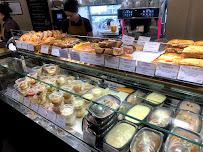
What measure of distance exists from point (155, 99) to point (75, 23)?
291cm

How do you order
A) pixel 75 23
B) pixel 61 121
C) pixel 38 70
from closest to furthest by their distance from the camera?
pixel 61 121, pixel 38 70, pixel 75 23

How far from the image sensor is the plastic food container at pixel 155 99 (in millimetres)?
1611

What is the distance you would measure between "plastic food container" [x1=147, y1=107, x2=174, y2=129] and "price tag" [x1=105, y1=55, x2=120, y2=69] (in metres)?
0.62

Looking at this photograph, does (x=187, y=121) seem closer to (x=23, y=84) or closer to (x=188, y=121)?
(x=188, y=121)

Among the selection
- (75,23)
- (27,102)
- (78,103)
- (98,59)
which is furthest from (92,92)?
(75,23)

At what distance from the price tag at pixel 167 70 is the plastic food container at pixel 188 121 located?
476mm

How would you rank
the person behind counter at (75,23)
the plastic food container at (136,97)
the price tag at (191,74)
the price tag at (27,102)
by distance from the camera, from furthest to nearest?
1. the person behind counter at (75,23)
2. the price tag at (27,102)
3. the plastic food container at (136,97)
4. the price tag at (191,74)

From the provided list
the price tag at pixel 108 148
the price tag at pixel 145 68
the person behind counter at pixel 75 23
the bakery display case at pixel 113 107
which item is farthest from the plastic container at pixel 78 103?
the person behind counter at pixel 75 23

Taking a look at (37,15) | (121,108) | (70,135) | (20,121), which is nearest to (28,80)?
(20,121)

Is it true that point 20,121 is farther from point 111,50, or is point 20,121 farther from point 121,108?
point 111,50

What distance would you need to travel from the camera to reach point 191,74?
114 centimetres

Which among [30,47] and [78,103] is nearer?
[78,103]

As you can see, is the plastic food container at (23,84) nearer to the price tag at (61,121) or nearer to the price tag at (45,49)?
the price tag at (45,49)

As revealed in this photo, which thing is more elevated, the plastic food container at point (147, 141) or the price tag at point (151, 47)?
the price tag at point (151, 47)
